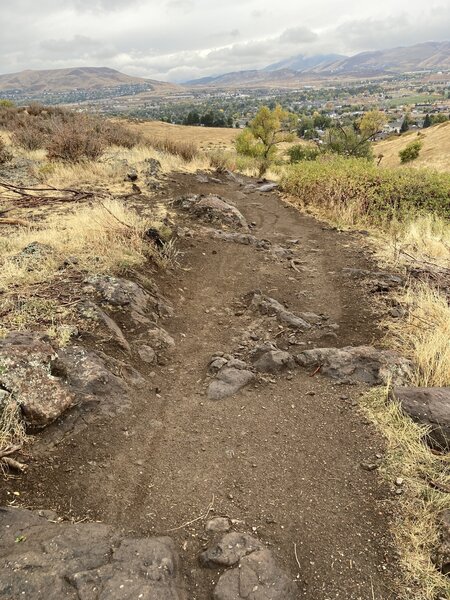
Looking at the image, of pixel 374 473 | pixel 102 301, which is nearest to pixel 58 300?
pixel 102 301

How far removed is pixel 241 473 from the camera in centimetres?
334

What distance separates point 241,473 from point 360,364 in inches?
79.9

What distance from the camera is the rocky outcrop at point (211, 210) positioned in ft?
33.8

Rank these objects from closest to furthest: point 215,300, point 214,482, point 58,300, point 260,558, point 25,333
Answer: point 260,558, point 214,482, point 25,333, point 58,300, point 215,300

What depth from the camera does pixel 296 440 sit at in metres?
3.71

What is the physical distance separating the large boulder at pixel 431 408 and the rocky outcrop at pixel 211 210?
7124 millimetres

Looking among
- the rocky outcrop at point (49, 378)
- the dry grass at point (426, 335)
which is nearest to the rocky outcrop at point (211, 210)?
the dry grass at point (426, 335)

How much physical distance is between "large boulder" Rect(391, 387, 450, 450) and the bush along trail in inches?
0.8

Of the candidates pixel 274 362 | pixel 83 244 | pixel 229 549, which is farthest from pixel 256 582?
pixel 83 244

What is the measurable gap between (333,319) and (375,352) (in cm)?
126

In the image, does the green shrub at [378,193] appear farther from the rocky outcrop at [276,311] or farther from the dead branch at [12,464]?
the dead branch at [12,464]

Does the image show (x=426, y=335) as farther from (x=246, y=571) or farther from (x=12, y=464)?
(x=12, y=464)

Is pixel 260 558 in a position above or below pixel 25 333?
below

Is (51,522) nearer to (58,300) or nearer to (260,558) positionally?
(260,558)
